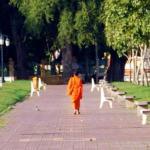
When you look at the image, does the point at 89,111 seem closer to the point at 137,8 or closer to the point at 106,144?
the point at 137,8

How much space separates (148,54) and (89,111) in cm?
2357

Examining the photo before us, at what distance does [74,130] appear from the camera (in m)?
19.3

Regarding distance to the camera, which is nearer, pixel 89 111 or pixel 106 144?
pixel 106 144

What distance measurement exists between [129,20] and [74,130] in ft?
24.0

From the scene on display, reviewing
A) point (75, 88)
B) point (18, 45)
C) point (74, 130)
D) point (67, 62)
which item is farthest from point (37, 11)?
point (74, 130)

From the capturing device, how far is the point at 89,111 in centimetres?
2691

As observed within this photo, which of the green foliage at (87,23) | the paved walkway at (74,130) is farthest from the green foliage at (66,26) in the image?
the paved walkway at (74,130)

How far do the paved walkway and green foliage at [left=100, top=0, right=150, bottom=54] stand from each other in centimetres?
267

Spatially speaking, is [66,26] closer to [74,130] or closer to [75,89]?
[75,89]

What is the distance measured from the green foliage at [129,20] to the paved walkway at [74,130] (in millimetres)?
2667

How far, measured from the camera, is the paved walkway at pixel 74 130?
15.7m

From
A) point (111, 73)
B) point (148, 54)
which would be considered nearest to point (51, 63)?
point (111, 73)

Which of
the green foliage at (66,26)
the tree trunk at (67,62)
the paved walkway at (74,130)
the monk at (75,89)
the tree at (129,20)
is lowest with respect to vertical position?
the paved walkway at (74,130)

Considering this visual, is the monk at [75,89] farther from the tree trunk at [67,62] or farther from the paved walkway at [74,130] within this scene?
the tree trunk at [67,62]
